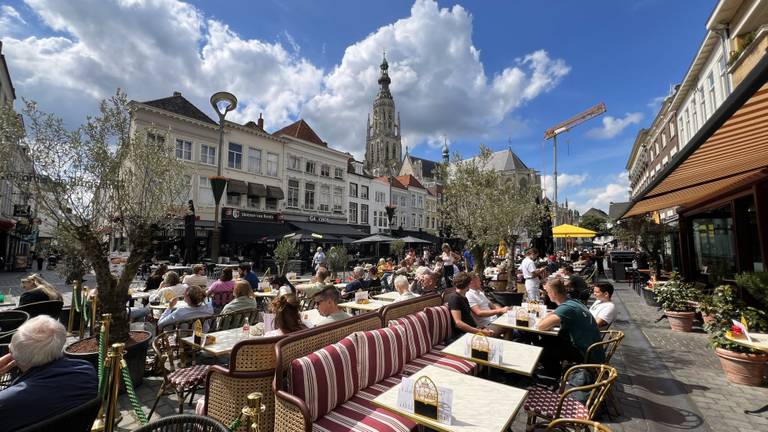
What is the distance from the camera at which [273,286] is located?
8.83 meters

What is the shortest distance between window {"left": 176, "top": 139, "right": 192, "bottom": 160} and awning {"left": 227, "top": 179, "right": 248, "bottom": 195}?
301 cm

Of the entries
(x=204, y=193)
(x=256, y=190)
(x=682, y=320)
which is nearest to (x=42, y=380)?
(x=682, y=320)

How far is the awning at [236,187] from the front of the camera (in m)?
23.7

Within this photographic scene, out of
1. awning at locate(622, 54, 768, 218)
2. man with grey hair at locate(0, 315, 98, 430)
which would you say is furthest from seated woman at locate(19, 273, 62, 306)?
awning at locate(622, 54, 768, 218)

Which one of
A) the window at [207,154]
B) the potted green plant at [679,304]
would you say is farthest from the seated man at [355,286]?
the window at [207,154]

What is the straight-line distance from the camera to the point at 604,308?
4801mm

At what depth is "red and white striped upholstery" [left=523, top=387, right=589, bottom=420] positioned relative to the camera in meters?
2.88

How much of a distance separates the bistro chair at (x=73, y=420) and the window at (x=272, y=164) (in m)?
26.5

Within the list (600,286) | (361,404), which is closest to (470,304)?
(600,286)

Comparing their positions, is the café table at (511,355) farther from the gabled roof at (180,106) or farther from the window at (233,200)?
the gabled roof at (180,106)

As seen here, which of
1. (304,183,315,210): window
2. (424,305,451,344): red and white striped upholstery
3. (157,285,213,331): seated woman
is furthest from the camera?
(304,183,315,210): window

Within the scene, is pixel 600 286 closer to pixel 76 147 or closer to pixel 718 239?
pixel 718 239

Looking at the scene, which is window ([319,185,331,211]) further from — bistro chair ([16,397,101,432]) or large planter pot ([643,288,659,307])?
bistro chair ([16,397,101,432])

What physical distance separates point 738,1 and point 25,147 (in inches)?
739
